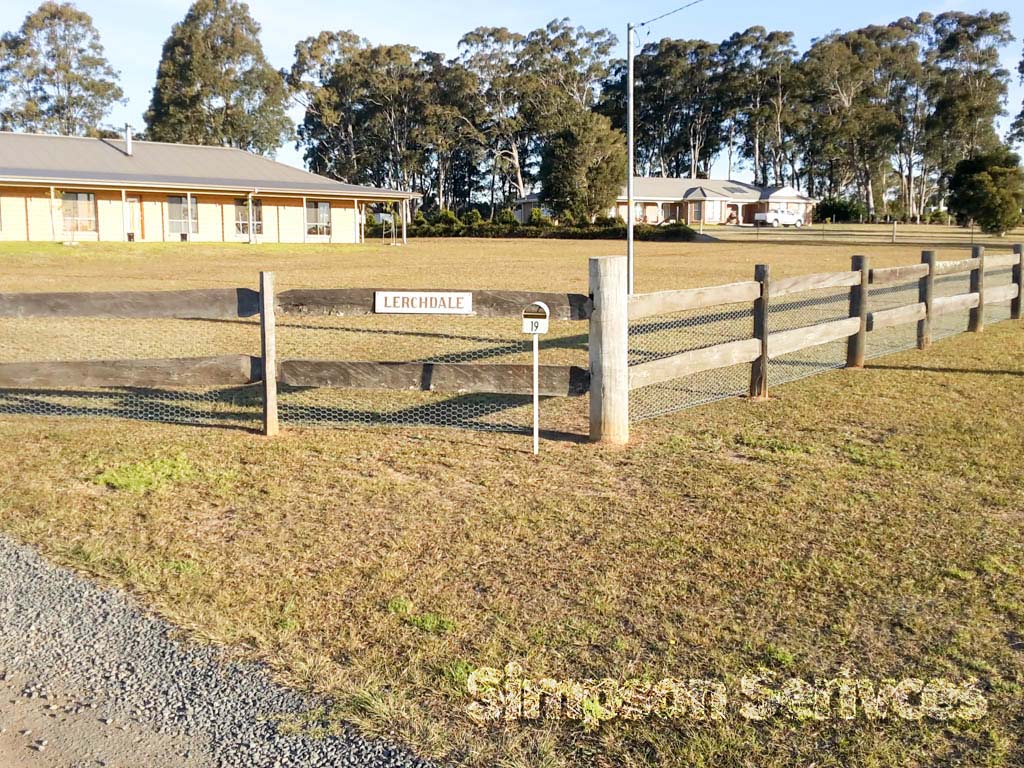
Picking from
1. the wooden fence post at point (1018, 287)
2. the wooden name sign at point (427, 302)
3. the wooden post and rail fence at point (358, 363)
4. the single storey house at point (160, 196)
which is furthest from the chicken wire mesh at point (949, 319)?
the single storey house at point (160, 196)

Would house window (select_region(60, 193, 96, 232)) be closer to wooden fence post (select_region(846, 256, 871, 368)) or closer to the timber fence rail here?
the timber fence rail

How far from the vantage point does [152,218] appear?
4362 cm

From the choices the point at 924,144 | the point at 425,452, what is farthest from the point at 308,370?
the point at 924,144

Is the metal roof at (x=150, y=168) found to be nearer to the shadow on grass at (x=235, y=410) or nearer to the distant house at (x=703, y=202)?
the shadow on grass at (x=235, y=410)

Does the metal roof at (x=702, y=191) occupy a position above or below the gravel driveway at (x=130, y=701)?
above

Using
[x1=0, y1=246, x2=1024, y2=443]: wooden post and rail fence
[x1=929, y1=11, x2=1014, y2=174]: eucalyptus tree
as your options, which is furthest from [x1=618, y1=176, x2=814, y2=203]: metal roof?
[x1=0, y1=246, x2=1024, y2=443]: wooden post and rail fence

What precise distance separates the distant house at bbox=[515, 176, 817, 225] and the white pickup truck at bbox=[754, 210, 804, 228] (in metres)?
3.50

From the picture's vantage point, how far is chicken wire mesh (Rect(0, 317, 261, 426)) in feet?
27.8

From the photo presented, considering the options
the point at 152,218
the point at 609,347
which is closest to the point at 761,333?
the point at 609,347

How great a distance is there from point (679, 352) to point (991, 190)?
43008 mm

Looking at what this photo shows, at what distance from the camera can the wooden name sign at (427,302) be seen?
23.6ft

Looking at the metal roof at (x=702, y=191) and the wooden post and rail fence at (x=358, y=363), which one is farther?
the metal roof at (x=702, y=191)

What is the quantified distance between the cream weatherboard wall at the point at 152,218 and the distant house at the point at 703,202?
38114mm

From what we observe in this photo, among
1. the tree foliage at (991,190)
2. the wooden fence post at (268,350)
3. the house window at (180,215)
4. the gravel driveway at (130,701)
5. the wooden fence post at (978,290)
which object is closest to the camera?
the gravel driveway at (130,701)
